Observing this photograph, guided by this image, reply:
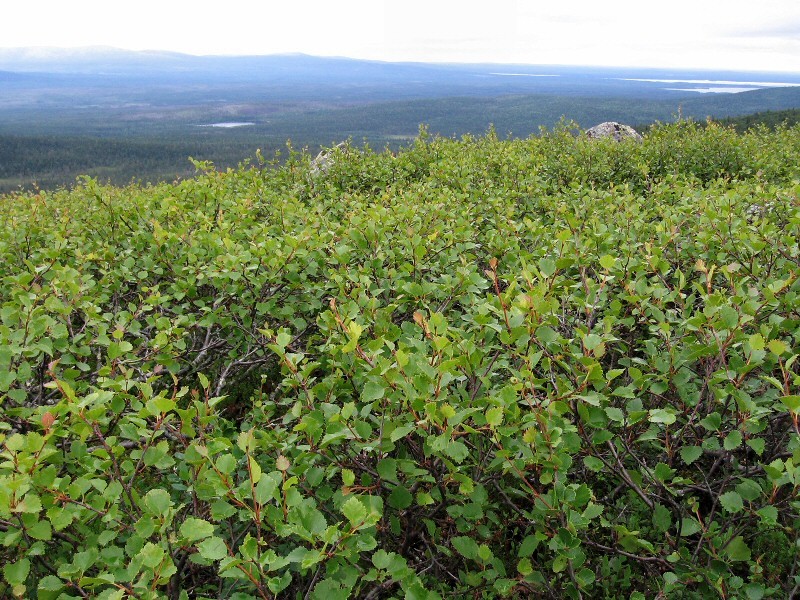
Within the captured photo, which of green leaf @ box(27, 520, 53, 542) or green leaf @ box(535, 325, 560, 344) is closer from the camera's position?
green leaf @ box(27, 520, 53, 542)

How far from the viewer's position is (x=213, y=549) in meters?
1.76

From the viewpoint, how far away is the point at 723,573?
237 centimetres

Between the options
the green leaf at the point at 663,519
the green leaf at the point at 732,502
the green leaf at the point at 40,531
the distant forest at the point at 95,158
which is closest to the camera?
the green leaf at the point at 40,531

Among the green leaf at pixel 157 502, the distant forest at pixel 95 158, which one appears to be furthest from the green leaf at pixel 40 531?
the distant forest at pixel 95 158

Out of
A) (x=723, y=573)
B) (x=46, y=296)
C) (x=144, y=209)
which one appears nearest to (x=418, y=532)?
(x=723, y=573)

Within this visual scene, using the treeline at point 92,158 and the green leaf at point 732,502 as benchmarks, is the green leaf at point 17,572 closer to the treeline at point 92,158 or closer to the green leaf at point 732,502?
the green leaf at point 732,502

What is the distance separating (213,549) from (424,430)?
91 centimetres

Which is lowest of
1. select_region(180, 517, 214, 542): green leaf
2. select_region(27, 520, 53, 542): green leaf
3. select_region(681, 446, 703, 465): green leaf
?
select_region(27, 520, 53, 542): green leaf

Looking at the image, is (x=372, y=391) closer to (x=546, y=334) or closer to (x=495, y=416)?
(x=495, y=416)

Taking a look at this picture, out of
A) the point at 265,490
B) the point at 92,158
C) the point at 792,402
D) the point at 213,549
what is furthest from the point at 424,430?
the point at 92,158

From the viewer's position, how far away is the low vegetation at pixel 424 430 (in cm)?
208

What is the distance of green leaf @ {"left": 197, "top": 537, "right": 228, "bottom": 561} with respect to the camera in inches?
68.0

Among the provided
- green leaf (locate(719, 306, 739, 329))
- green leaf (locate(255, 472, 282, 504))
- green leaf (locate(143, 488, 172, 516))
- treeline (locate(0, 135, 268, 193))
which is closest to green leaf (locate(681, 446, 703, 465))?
green leaf (locate(719, 306, 739, 329))

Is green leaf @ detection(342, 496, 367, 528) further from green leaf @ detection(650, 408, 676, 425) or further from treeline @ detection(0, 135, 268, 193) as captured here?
treeline @ detection(0, 135, 268, 193)
